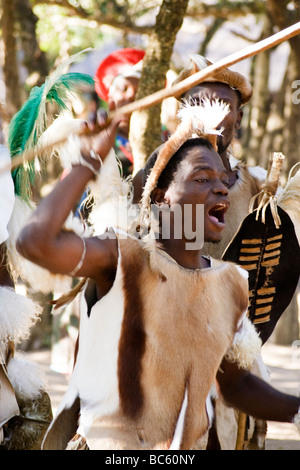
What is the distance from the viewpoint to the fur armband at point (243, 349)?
2629 mm

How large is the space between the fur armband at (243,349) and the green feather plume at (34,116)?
3.66 ft

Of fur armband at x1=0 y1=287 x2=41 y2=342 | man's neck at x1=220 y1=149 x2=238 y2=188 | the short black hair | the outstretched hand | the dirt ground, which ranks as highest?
the outstretched hand

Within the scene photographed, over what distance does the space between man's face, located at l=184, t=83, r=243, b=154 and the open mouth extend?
0.80m

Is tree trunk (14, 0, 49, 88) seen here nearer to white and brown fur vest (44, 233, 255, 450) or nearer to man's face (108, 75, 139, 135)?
man's face (108, 75, 139, 135)

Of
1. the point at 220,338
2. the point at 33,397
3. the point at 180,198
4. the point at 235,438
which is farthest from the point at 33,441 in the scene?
the point at 180,198

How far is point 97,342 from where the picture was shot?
2340mm

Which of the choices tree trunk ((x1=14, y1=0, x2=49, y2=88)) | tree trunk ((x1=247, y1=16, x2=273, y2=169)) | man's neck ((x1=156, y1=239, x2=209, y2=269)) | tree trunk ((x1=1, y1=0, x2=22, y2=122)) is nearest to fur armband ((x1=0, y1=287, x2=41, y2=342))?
A: man's neck ((x1=156, y1=239, x2=209, y2=269))

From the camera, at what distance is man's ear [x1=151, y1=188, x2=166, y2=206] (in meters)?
2.59

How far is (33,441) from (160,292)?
1.16m

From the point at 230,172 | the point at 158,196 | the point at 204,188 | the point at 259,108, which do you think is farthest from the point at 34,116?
the point at 259,108

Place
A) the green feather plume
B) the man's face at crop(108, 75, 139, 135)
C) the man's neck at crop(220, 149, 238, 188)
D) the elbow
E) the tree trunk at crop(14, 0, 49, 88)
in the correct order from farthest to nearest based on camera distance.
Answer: the tree trunk at crop(14, 0, 49, 88) → the man's face at crop(108, 75, 139, 135) → the man's neck at crop(220, 149, 238, 188) → the green feather plume → the elbow

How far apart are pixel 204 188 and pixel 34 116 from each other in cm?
94

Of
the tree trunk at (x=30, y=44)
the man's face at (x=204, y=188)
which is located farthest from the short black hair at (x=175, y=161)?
the tree trunk at (x=30, y=44)
